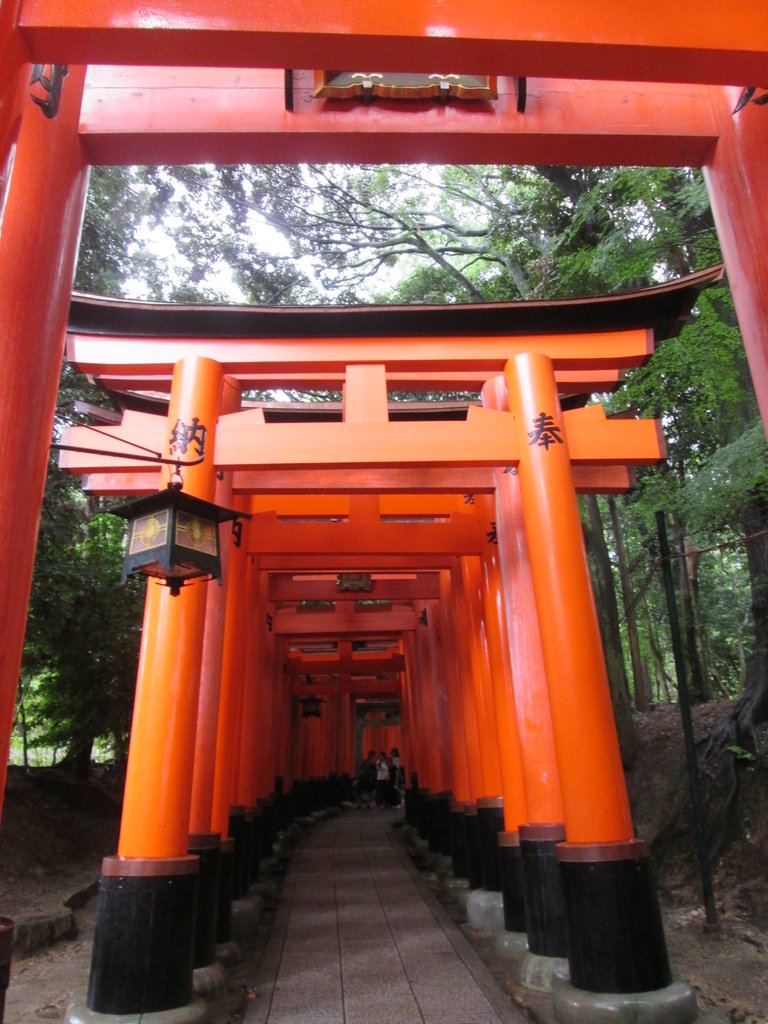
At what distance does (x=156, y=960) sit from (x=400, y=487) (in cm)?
401

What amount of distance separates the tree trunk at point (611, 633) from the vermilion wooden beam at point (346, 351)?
6065 millimetres

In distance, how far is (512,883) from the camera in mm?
6508

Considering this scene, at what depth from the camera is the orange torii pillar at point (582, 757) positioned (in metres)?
4.42

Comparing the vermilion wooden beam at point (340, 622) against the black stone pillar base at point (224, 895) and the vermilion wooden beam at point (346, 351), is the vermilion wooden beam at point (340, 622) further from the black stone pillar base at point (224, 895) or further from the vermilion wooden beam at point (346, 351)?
the vermilion wooden beam at point (346, 351)

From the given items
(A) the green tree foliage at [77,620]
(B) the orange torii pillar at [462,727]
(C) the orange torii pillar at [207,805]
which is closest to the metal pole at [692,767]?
(B) the orange torii pillar at [462,727]

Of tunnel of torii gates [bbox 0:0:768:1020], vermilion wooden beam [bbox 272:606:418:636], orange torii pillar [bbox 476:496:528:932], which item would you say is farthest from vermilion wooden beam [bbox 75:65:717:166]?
vermilion wooden beam [bbox 272:606:418:636]

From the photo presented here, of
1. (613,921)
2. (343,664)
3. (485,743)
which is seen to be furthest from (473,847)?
(343,664)

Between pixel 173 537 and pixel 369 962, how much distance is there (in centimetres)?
427

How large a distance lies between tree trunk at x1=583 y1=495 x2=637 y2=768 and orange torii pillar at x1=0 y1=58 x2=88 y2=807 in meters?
9.61

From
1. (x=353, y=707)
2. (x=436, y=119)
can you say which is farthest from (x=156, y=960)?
(x=353, y=707)

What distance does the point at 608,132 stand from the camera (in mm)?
4070

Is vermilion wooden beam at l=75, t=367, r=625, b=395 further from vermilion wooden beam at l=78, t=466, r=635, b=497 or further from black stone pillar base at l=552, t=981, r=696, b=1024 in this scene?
black stone pillar base at l=552, t=981, r=696, b=1024

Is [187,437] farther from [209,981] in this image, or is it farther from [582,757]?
[209,981]

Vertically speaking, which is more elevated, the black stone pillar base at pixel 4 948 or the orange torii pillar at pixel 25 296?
the orange torii pillar at pixel 25 296
